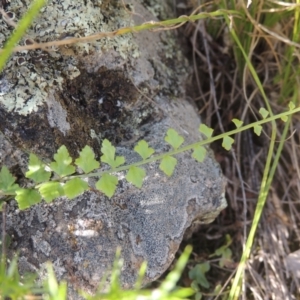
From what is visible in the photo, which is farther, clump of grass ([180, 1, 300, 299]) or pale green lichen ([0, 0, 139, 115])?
clump of grass ([180, 1, 300, 299])

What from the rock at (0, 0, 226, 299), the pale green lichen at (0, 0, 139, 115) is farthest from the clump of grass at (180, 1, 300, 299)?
the pale green lichen at (0, 0, 139, 115)

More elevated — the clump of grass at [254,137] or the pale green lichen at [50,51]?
the pale green lichen at [50,51]

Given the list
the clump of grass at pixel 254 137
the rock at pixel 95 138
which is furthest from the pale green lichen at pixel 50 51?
the clump of grass at pixel 254 137

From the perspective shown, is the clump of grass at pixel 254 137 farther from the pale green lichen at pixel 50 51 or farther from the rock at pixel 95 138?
the pale green lichen at pixel 50 51

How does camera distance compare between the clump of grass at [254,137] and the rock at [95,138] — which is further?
the clump of grass at [254,137]

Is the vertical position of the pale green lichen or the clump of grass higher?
the pale green lichen

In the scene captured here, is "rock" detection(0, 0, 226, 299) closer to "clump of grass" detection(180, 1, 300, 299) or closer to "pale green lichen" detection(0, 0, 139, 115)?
"pale green lichen" detection(0, 0, 139, 115)

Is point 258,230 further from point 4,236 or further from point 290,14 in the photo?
point 4,236

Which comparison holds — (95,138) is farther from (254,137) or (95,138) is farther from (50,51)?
(254,137)
